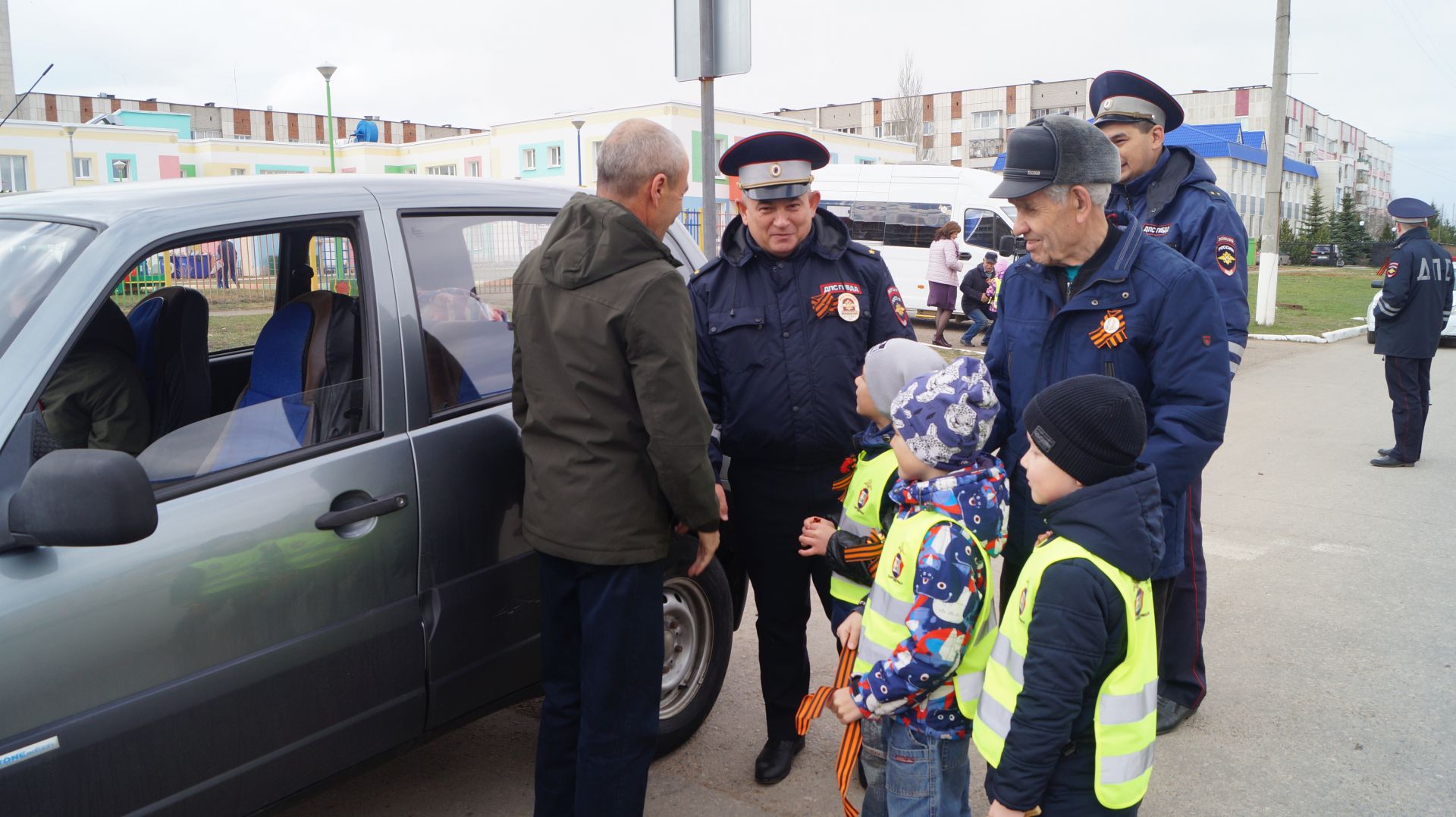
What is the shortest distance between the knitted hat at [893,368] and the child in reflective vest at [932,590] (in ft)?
0.83

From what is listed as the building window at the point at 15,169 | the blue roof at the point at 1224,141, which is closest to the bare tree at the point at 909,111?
the blue roof at the point at 1224,141

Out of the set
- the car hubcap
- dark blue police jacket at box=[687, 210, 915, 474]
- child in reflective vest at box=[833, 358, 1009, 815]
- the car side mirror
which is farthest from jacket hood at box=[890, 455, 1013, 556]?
the car side mirror

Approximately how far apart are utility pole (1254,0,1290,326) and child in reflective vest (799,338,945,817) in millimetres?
18921

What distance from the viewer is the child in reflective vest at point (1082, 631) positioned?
6.42 ft

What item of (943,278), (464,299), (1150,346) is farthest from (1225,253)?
(943,278)

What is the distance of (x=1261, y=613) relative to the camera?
16.5ft

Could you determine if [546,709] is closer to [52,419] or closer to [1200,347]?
[52,419]

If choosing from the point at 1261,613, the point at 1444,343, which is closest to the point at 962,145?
the point at 1444,343

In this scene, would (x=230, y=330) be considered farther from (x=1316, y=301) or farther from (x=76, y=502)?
(x=1316, y=301)

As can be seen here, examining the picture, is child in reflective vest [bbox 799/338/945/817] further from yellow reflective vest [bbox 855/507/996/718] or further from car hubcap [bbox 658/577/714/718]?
car hubcap [bbox 658/577/714/718]

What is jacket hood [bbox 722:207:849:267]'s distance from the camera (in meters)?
3.38

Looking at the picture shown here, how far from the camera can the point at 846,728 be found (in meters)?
2.61

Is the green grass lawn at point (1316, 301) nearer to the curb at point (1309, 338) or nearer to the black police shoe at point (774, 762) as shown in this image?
the curb at point (1309, 338)

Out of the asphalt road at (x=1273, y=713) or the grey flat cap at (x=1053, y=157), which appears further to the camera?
the asphalt road at (x=1273, y=713)
